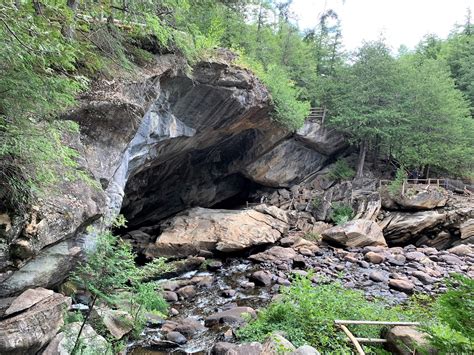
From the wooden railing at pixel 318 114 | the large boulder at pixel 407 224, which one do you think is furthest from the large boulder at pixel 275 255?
the wooden railing at pixel 318 114

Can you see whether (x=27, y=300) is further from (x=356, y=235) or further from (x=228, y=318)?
(x=356, y=235)

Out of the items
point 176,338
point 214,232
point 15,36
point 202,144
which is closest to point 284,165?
point 202,144

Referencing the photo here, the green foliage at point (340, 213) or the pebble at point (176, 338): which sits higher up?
the green foliage at point (340, 213)

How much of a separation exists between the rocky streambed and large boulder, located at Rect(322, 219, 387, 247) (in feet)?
1.52

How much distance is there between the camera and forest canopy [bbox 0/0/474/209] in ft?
11.9

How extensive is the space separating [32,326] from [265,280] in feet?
24.3

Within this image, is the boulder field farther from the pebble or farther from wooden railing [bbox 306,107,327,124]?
wooden railing [bbox 306,107,327,124]

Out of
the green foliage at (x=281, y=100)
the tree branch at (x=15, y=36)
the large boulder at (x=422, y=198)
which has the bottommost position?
the large boulder at (x=422, y=198)

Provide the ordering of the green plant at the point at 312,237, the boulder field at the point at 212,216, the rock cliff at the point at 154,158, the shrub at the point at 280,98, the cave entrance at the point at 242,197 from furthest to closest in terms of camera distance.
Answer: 1. the cave entrance at the point at 242,197
2. the green plant at the point at 312,237
3. the shrub at the point at 280,98
4. the rock cliff at the point at 154,158
5. the boulder field at the point at 212,216

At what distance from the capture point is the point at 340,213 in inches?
711

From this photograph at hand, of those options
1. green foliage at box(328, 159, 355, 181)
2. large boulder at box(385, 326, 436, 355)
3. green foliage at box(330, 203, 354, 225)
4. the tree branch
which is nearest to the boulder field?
green foliage at box(330, 203, 354, 225)

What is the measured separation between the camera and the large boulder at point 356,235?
1465cm

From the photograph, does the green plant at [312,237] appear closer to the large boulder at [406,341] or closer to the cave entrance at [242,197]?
the cave entrance at [242,197]

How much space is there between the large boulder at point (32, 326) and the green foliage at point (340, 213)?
596 inches
